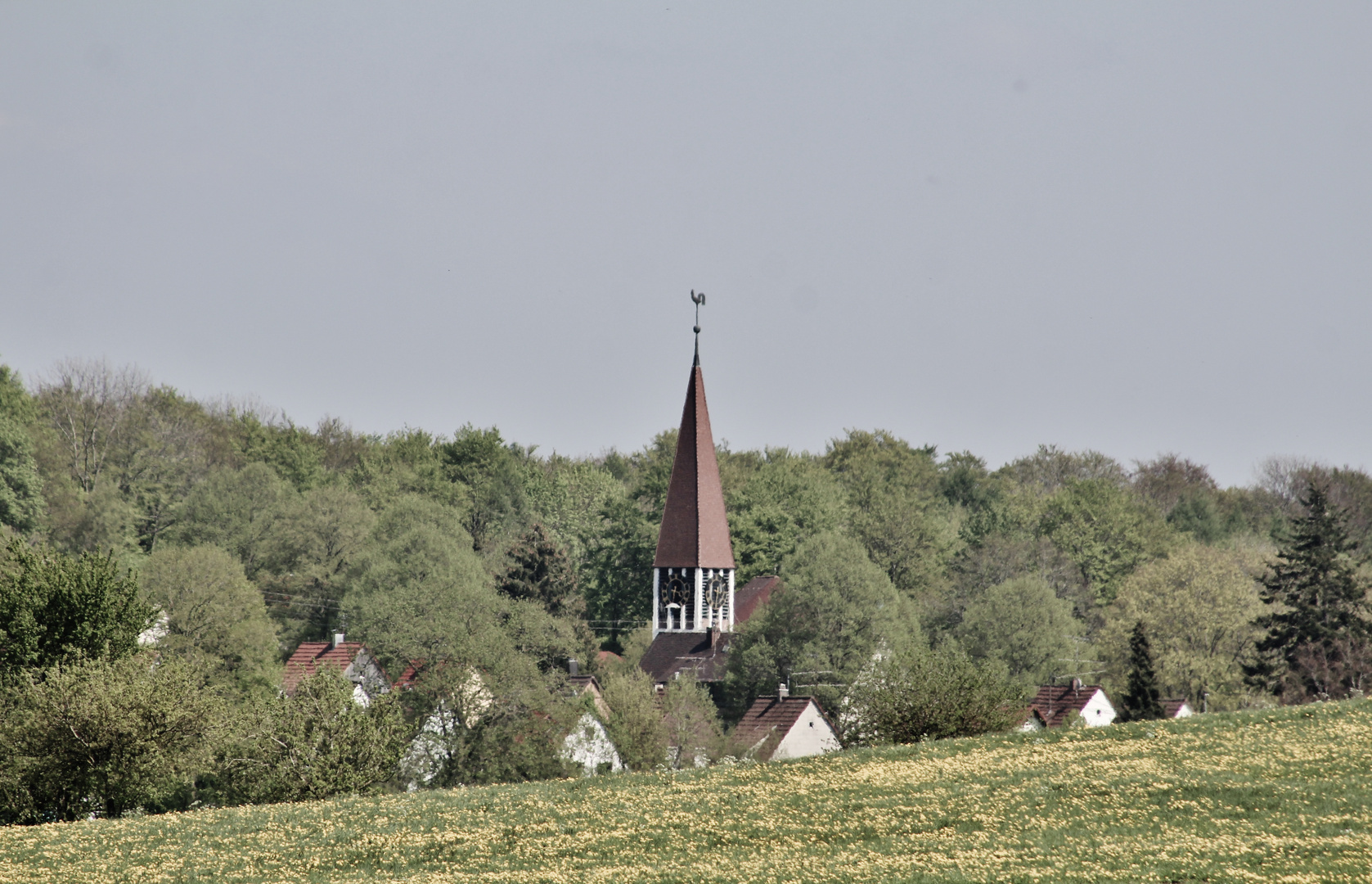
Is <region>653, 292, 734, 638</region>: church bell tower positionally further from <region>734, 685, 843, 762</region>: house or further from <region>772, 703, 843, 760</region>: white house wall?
<region>772, 703, 843, 760</region>: white house wall

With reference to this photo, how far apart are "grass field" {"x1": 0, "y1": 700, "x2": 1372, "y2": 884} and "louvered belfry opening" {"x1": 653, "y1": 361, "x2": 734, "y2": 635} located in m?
48.2

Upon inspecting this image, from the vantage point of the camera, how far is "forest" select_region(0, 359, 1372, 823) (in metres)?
37.5

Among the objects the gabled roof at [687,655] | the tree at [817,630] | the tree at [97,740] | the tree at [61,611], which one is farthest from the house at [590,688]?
the tree at [97,740]

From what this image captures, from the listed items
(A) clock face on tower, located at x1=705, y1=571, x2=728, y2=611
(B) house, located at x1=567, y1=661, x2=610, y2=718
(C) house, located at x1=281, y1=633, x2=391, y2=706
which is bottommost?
(B) house, located at x1=567, y1=661, x2=610, y2=718

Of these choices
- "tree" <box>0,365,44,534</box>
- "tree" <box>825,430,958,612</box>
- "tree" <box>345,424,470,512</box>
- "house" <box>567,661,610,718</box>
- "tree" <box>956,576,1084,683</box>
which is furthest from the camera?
"tree" <box>345,424,470,512</box>

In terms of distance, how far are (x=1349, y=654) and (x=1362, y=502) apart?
62.6m

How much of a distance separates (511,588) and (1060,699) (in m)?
34.8

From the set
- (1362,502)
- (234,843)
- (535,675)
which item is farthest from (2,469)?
(1362,502)

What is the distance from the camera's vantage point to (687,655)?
80.5 metres

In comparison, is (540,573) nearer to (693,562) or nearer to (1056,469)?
(693,562)

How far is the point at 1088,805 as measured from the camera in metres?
25.5

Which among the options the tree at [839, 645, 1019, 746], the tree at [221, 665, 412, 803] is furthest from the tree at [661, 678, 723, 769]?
the tree at [221, 665, 412, 803]

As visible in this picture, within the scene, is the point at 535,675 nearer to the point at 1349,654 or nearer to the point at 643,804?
the point at 643,804

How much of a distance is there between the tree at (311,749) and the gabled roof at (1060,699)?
38214 millimetres
